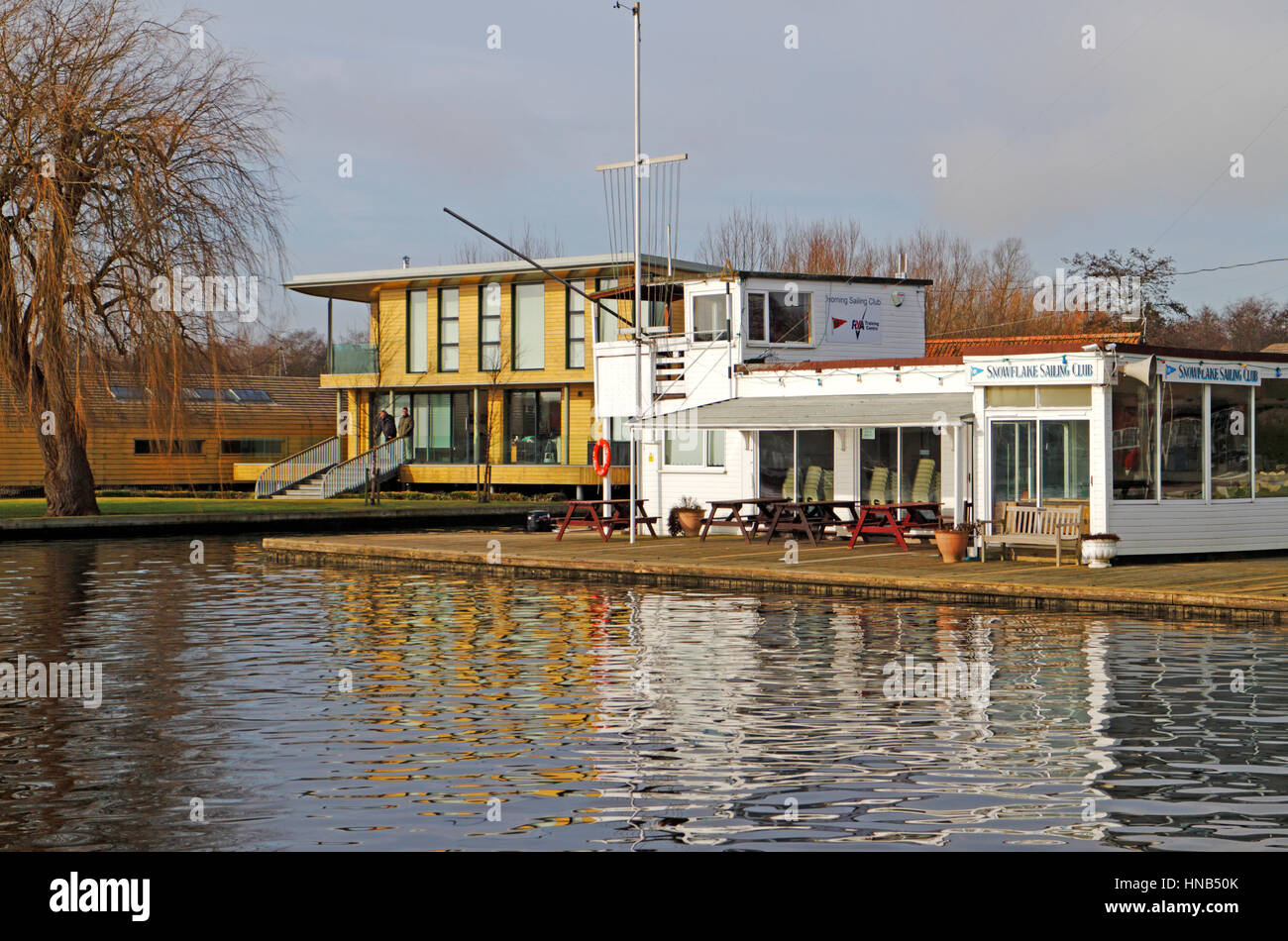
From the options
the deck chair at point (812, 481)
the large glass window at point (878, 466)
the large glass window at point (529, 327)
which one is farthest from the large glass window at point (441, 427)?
the large glass window at point (878, 466)

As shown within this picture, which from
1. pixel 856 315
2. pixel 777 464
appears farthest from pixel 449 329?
pixel 777 464

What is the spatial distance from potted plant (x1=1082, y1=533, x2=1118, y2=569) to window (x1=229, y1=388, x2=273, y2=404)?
46.3 m

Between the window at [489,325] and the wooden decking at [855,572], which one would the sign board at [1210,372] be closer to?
the wooden decking at [855,572]

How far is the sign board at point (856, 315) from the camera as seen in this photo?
33656 millimetres

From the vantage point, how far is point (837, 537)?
2997 centimetres

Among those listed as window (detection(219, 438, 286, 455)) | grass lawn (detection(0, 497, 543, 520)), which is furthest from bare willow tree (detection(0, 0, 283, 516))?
window (detection(219, 438, 286, 455))

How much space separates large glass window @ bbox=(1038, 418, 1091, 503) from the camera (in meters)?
24.1

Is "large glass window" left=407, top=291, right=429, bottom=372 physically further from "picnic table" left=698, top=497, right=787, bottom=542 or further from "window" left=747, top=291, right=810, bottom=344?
"picnic table" left=698, top=497, right=787, bottom=542

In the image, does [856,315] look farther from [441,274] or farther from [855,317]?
[441,274]

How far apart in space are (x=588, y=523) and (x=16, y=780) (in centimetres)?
2388

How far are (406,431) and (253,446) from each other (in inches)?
404

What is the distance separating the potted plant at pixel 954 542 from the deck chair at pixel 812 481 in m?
6.86

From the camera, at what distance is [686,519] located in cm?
3152
